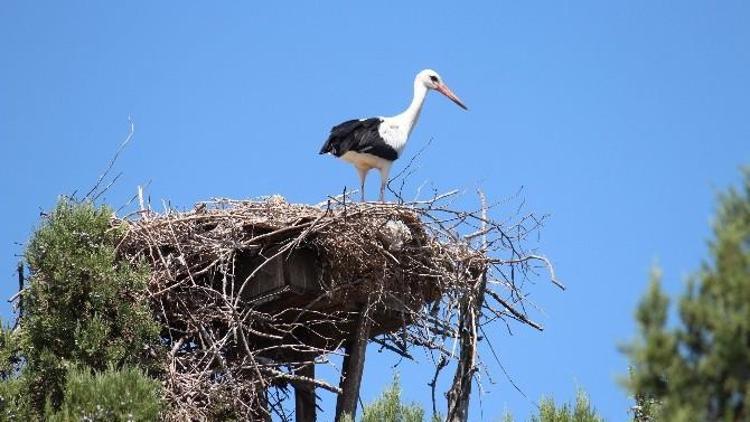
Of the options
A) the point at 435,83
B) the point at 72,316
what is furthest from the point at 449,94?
the point at 72,316

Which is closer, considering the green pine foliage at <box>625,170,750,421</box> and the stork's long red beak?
the green pine foliage at <box>625,170,750,421</box>

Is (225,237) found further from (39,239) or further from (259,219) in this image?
(39,239)

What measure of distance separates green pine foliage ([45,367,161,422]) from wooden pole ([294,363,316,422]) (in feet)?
7.07

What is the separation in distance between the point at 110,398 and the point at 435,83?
19.2 ft

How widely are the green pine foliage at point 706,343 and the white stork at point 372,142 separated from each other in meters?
6.73

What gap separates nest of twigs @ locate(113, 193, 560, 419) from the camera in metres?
9.65

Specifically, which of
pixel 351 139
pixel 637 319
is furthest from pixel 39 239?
pixel 637 319

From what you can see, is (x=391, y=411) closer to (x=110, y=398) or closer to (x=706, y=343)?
(x=110, y=398)

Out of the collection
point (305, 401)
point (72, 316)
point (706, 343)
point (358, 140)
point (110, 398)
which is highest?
point (358, 140)

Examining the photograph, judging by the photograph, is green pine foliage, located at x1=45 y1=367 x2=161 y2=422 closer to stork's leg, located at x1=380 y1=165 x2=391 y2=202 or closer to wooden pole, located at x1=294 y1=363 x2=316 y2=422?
wooden pole, located at x1=294 y1=363 x2=316 y2=422

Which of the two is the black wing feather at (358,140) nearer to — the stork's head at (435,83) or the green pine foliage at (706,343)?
the stork's head at (435,83)

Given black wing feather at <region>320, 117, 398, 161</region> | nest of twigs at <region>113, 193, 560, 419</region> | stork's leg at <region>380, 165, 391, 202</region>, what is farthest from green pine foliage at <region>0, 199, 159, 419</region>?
stork's leg at <region>380, 165, 391, 202</region>

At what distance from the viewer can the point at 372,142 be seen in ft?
38.4

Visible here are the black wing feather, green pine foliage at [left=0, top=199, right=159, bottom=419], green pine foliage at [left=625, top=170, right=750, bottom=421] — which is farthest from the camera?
the black wing feather
